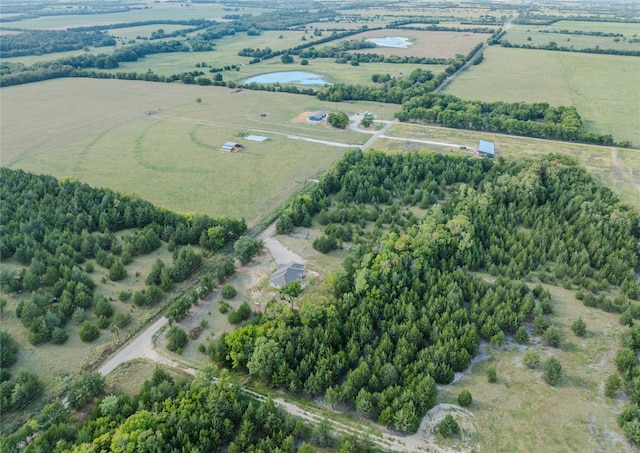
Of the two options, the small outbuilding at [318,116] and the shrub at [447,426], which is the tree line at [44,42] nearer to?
the small outbuilding at [318,116]

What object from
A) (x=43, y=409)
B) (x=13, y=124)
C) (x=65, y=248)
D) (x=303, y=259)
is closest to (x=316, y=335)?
(x=303, y=259)

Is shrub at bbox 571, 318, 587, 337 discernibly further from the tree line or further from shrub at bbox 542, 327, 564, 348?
the tree line

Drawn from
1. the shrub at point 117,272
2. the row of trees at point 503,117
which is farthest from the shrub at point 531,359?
the row of trees at point 503,117

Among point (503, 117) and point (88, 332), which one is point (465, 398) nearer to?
point (88, 332)

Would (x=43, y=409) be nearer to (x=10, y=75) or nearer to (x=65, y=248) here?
(x=65, y=248)

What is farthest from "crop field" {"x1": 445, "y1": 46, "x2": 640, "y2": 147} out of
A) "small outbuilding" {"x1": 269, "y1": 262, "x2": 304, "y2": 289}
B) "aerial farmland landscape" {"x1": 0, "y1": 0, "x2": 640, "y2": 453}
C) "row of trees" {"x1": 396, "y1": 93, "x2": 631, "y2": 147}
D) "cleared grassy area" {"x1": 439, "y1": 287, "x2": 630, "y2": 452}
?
"small outbuilding" {"x1": 269, "y1": 262, "x2": 304, "y2": 289}

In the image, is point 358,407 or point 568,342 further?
point 568,342
